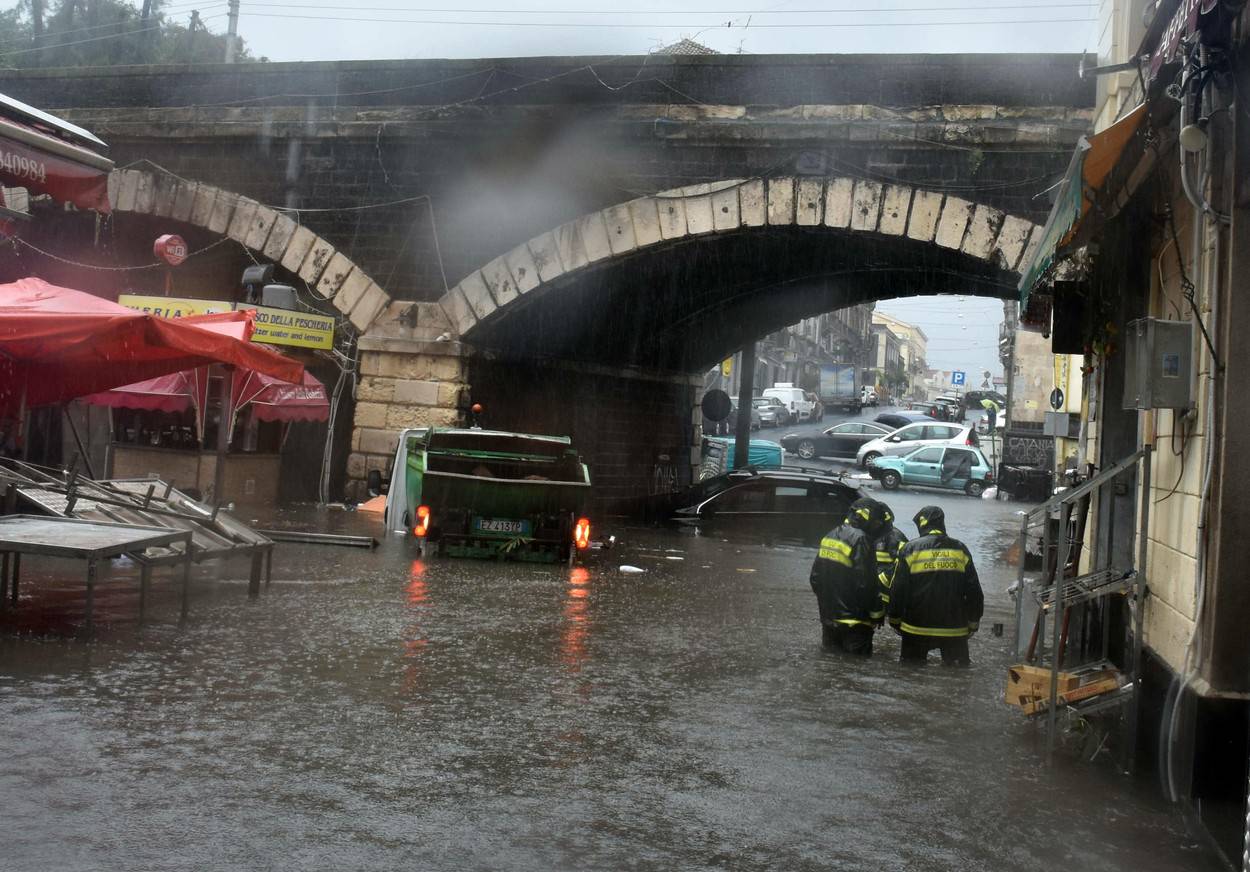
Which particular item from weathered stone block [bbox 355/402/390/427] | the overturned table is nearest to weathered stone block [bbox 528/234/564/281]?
weathered stone block [bbox 355/402/390/427]

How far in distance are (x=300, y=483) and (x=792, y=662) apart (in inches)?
537

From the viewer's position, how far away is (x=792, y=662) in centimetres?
923

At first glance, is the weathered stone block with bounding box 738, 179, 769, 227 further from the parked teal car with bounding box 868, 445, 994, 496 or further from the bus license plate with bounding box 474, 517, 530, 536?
the parked teal car with bounding box 868, 445, 994, 496

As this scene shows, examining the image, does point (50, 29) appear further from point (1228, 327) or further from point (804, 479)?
point (1228, 327)

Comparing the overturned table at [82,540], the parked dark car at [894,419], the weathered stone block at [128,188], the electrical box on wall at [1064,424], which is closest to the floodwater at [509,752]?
the overturned table at [82,540]

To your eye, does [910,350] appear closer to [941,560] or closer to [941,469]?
[941,469]

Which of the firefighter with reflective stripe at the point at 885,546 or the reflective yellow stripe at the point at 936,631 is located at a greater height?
the firefighter with reflective stripe at the point at 885,546

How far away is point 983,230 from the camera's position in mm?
16172

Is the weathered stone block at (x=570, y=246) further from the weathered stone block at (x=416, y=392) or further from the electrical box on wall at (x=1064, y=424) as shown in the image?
the electrical box on wall at (x=1064, y=424)

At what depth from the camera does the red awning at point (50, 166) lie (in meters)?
7.28

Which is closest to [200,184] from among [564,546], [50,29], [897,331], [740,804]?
[564,546]

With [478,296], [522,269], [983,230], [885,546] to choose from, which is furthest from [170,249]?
[885,546]

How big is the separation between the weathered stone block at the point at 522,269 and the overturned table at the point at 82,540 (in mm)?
9560

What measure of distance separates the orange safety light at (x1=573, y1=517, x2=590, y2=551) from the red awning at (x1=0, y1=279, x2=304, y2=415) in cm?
388
